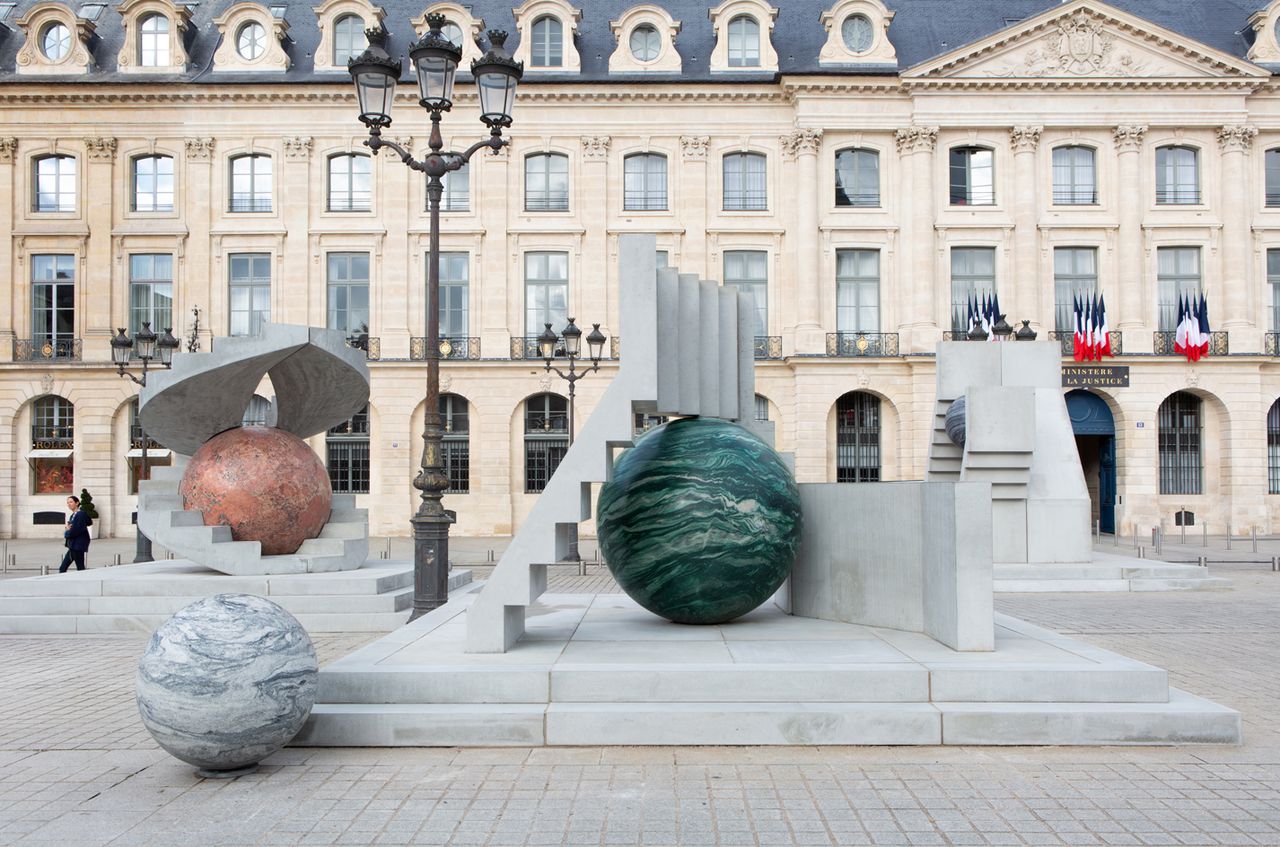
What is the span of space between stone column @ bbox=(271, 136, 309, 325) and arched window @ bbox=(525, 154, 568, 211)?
7.41m

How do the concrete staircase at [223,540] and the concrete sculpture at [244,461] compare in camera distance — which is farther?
the concrete staircase at [223,540]

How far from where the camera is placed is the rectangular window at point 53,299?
37.2 meters

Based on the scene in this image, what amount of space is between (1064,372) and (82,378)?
3250 centimetres

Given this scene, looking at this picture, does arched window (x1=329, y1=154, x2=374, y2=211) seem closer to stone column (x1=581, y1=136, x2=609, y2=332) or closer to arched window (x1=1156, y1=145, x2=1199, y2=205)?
stone column (x1=581, y1=136, x2=609, y2=332)

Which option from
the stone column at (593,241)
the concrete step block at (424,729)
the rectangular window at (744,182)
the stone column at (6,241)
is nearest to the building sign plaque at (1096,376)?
the rectangular window at (744,182)

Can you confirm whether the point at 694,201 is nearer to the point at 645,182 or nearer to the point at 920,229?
the point at 645,182

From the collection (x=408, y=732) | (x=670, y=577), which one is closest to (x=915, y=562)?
(x=670, y=577)

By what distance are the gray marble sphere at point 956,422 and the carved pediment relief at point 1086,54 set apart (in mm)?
21277

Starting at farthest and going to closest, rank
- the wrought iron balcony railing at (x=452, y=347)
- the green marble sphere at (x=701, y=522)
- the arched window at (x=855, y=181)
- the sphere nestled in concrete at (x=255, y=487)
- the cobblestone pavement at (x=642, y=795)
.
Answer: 1. the arched window at (x=855, y=181)
2. the wrought iron balcony railing at (x=452, y=347)
3. the sphere nestled in concrete at (x=255, y=487)
4. the green marble sphere at (x=701, y=522)
5. the cobblestone pavement at (x=642, y=795)

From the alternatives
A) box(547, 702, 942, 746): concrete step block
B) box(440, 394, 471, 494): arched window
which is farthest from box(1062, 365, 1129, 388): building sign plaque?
box(547, 702, 942, 746): concrete step block

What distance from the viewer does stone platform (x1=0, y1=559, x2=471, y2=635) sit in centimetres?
1352

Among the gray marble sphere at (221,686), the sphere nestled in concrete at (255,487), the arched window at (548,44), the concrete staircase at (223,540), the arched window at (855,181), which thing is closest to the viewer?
the gray marble sphere at (221,686)

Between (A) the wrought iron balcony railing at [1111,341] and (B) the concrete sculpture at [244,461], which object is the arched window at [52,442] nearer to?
(B) the concrete sculpture at [244,461]

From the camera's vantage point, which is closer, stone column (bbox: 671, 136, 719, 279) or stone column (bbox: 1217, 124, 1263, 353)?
stone column (bbox: 1217, 124, 1263, 353)
